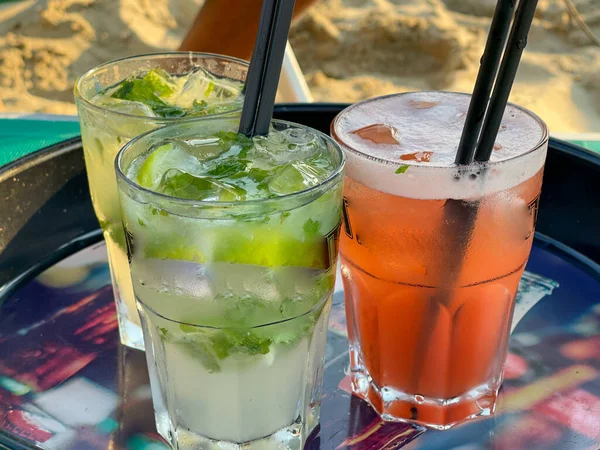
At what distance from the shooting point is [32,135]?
5.18 feet

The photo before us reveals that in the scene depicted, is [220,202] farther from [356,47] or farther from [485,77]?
[356,47]

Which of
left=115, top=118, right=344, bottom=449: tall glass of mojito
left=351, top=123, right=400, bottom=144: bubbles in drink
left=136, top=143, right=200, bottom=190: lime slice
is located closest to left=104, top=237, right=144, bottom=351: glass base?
left=115, top=118, right=344, bottom=449: tall glass of mojito

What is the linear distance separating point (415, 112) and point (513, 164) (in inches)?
7.2

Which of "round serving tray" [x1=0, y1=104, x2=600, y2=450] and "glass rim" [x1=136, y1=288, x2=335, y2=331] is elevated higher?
"glass rim" [x1=136, y1=288, x2=335, y2=331]

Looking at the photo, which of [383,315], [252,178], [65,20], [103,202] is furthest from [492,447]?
[65,20]

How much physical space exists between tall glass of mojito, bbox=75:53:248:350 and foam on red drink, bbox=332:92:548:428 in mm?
208

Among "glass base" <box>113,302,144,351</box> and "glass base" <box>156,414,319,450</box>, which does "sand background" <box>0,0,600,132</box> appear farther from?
"glass base" <box>156,414,319,450</box>

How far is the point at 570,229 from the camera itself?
1.24m

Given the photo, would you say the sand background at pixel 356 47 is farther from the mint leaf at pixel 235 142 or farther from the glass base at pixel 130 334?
the mint leaf at pixel 235 142

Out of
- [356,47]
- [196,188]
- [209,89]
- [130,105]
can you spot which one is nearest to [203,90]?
[209,89]

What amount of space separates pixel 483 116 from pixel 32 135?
1.11 m

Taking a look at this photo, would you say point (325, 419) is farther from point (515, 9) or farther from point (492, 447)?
point (515, 9)

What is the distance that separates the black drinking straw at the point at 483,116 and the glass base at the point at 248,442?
7.7 inches

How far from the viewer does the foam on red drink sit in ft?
2.65
